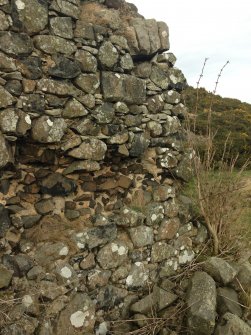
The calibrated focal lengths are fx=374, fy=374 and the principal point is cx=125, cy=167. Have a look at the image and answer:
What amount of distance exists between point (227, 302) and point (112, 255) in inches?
57.5

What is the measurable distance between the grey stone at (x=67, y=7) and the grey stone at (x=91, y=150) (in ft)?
4.91

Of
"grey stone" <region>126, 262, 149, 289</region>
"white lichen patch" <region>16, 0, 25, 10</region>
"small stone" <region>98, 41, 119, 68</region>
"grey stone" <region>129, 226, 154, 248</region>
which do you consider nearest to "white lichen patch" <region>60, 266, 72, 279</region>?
"grey stone" <region>126, 262, 149, 289</region>

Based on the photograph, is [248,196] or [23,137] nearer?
[23,137]

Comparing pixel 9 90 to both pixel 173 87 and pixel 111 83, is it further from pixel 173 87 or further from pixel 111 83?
pixel 173 87

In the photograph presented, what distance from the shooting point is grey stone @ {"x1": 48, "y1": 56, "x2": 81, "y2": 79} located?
13.6ft

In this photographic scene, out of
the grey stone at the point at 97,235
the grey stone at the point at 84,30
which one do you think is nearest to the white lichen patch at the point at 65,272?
the grey stone at the point at 97,235

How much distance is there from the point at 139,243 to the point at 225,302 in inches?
48.0

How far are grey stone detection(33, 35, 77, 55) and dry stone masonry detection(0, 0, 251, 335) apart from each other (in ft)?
0.04

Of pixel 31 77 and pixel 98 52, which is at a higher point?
pixel 98 52

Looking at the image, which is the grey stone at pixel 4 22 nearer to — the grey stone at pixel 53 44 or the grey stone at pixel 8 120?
the grey stone at pixel 53 44

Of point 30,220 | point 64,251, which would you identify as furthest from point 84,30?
point 64,251

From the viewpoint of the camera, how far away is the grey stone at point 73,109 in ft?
13.9

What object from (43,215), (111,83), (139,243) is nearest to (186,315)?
(139,243)

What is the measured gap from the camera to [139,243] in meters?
4.70
